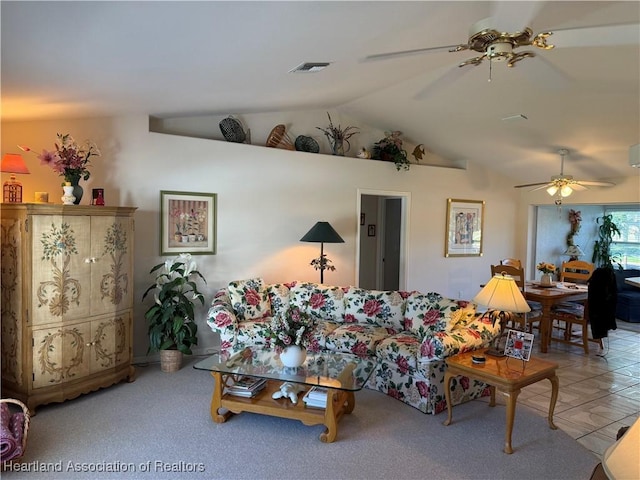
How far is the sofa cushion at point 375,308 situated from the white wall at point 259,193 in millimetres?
1090

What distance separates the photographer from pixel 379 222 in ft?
24.4

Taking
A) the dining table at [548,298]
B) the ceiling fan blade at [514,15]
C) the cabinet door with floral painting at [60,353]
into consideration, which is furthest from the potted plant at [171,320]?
the dining table at [548,298]

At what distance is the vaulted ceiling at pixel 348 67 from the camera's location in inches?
82.3

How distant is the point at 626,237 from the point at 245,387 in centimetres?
779

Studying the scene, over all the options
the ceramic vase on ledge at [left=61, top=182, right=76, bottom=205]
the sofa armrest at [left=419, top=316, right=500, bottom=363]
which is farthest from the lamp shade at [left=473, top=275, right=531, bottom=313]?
the ceramic vase on ledge at [left=61, top=182, right=76, bottom=205]

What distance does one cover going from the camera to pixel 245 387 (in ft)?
10.5

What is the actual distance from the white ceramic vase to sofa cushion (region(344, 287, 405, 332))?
1.47 metres

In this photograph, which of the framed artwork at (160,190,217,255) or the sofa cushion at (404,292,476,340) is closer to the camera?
the sofa cushion at (404,292,476,340)

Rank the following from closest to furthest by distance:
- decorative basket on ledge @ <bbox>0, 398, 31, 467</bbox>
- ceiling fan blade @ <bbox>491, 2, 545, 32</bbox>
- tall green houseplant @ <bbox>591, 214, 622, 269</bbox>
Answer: ceiling fan blade @ <bbox>491, 2, 545, 32</bbox>, decorative basket on ledge @ <bbox>0, 398, 31, 467</bbox>, tall green houseplant @ <bbox>591, 214, 622, 269</bbox>

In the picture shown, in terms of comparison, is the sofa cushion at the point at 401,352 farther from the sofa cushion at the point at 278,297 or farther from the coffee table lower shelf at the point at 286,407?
the sofa cushion at the point at 278,297

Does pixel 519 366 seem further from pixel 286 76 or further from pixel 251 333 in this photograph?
pixel 286 76

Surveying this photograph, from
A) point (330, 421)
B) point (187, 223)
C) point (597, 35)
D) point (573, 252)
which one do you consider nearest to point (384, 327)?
point (330, 421)

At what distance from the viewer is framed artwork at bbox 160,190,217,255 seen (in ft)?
14.9

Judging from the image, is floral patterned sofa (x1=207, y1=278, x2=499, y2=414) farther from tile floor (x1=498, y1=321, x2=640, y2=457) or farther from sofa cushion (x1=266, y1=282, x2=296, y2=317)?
tile floor (x1=498, y1=321, x2=640, y2=457)
